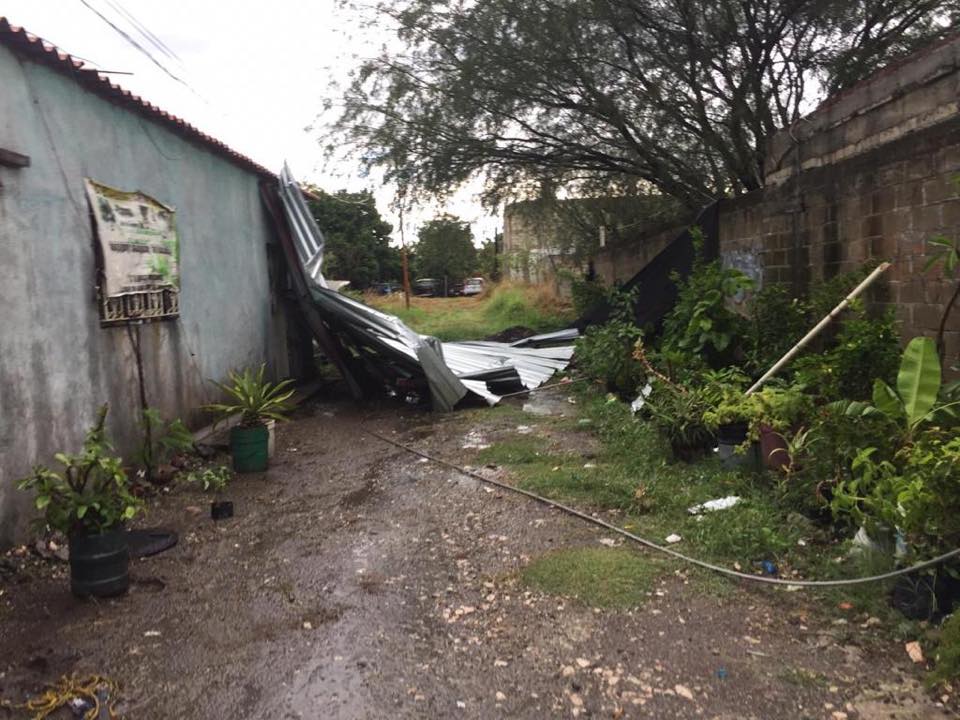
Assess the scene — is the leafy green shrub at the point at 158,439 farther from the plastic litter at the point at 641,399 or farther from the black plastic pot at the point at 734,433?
the black plastic pot at the point at 734,433

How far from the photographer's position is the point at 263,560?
420 cm

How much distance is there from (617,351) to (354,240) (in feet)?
100

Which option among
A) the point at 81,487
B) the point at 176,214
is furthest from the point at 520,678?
the point at 176,214

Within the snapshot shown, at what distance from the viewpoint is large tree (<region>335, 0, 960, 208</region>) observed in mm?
8680

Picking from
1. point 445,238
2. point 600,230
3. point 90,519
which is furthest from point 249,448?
point 600,230

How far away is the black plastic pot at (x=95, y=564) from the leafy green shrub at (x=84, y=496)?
47 mm

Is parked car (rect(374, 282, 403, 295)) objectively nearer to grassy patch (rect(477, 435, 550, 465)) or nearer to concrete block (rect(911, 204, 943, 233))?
grassy patch (rect(477, 435, 550, 465))

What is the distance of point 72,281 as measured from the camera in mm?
4867

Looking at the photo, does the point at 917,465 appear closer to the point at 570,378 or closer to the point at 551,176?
the point at 570,378

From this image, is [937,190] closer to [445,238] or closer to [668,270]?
[668,270]

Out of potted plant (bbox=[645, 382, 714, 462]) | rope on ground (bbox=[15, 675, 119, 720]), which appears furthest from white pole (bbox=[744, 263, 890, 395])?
rope on ground (bbox=[15, 675, 119, 720])

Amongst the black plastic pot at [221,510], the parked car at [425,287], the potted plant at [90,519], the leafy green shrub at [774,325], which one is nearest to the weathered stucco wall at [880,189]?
the leafy green shrub at [774,325]

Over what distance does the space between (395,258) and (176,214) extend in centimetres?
3536

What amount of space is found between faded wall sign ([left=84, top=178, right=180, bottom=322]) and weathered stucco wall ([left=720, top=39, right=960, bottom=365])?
Result: 5586mm
